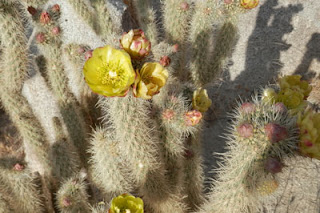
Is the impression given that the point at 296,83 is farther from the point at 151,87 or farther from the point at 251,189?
the point at 151,87

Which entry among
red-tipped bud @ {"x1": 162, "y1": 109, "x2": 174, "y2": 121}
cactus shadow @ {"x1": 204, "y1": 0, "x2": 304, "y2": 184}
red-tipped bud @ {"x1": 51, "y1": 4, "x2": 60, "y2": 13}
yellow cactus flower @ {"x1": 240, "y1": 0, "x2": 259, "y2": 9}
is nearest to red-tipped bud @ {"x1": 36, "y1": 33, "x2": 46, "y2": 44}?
red-tipped bud @ {"x1": 51, "y1": 4, "x2": 60, "y2": 13}

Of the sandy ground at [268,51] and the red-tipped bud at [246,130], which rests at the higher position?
the red-tipped bud at [246,130]

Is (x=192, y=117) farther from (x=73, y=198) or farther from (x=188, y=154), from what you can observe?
(x=73, y=198)

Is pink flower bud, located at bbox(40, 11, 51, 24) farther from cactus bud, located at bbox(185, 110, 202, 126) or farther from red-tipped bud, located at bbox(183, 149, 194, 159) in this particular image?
red-tipped bud, located at bbox(183, 149, 194, 159)

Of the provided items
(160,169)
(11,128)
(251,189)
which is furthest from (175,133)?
(11,128)

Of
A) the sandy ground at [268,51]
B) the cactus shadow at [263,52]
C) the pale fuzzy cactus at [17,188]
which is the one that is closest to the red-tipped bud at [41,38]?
the pale fuzzy cactus at [17,188]

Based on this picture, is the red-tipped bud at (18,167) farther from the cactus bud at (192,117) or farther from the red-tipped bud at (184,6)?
the red-tipped bud at (184,6)
